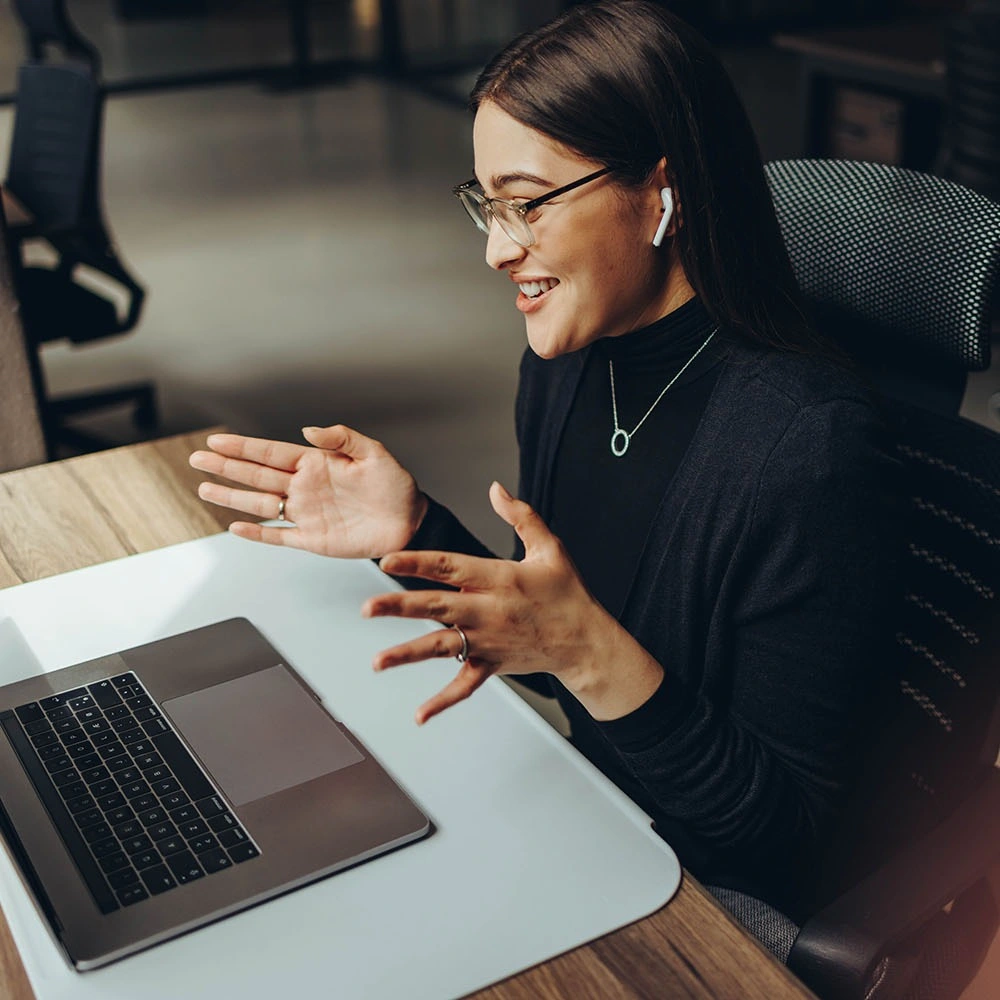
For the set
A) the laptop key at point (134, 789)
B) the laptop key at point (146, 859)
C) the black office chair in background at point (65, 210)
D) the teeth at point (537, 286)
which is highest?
the teeth at point (537, 286)

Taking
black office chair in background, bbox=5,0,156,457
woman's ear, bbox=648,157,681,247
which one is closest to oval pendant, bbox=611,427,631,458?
woman's ear, bbox=648,157,681,247

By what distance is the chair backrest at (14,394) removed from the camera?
175cm

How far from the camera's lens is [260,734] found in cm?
113

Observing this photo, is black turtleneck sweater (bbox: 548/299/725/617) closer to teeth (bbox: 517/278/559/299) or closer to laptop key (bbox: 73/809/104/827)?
teeth (bbox: 517/278/559/299)

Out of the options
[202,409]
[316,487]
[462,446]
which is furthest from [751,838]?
[202,409]

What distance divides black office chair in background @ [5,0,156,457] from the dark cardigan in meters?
2.16

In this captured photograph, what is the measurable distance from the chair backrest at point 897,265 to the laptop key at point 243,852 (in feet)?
2.56

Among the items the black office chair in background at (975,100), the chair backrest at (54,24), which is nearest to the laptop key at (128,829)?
the black office chair in background at (975,100)

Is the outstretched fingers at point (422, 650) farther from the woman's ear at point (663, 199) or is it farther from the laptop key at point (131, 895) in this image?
the woman's ear at point (663, 199)

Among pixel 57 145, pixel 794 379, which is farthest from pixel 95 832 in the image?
pixel 57 145

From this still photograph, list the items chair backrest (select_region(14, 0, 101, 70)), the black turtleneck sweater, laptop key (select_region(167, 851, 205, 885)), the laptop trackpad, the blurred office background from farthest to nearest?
chair backrest (select_region(14, 0, 101, 70))
the blurred office background
the black turtleneck sweater
the laptop trackpad
laptop key (select_region(167, 851, 205, 885))

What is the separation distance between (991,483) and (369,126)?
6.22 m

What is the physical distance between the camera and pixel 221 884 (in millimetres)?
964

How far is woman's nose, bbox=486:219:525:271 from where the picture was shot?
47.5 inches
